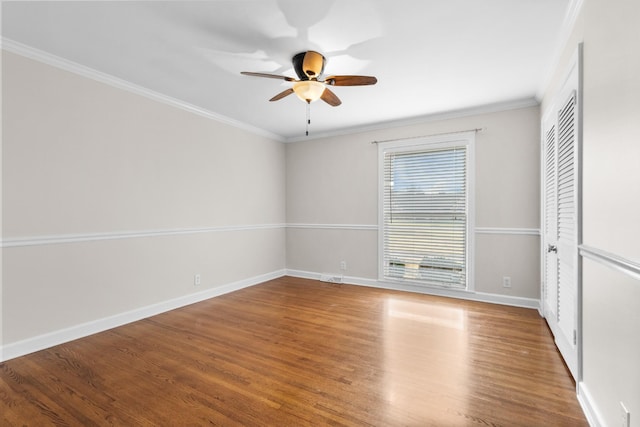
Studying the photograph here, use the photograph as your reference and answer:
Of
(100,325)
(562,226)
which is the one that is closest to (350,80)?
(562,226)

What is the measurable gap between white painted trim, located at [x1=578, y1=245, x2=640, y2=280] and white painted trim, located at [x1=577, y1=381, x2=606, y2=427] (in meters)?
0.79

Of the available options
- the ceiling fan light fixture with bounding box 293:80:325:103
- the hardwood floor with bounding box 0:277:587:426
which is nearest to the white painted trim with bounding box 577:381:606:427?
the hardwood floor with bounding box 0:277:587:426

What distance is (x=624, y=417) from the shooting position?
49.1 inches

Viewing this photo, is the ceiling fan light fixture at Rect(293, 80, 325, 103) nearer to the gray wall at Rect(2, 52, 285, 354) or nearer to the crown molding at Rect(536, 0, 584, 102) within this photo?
the crown molding at Rect(536, 0, 584, 102)

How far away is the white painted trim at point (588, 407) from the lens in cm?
153

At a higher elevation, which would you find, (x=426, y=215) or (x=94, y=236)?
(x=426, y=215)

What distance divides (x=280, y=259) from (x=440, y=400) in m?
3.88

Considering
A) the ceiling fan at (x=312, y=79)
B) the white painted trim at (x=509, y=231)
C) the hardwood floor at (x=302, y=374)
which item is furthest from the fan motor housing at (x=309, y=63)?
the white painted trim at (x=509, y=231)

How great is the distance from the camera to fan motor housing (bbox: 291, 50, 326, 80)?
244 centimetres

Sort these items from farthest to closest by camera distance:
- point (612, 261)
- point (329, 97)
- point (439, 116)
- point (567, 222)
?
1. point (439, 116)
2. point (329, 97)
3. point (567, 222)
4. point (612, 261)

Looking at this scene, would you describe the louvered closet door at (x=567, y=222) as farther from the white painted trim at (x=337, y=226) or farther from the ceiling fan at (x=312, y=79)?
the white painted trim at (x=337, y=226)

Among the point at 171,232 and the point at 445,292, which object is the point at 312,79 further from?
the point at 445,292

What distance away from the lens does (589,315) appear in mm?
1721

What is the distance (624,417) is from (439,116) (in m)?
3.65
